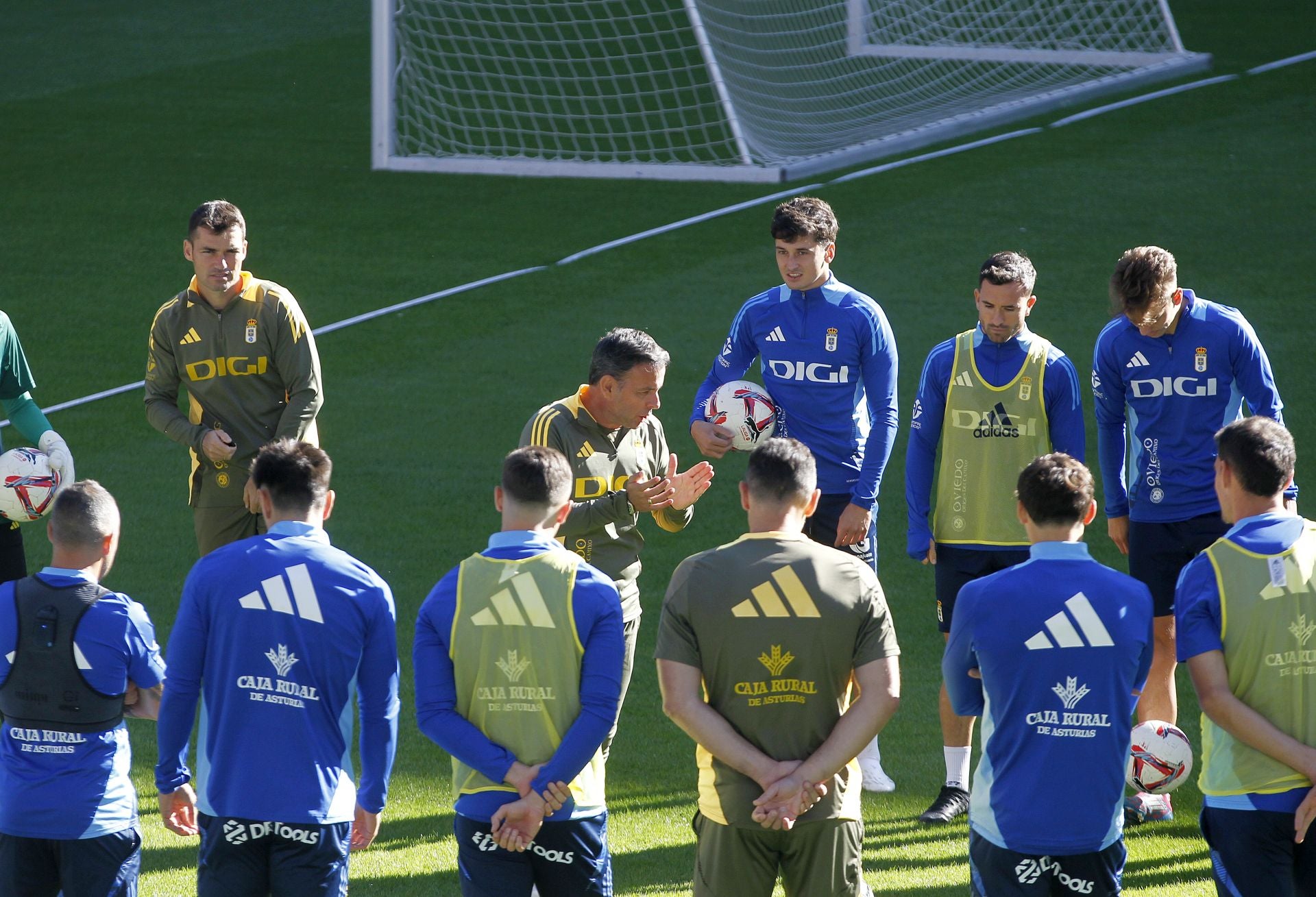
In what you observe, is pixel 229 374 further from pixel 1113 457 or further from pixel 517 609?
pixel 1113 457

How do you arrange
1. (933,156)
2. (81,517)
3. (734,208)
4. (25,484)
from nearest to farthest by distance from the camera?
(81,517), (25,484), (734,208), (933,156)

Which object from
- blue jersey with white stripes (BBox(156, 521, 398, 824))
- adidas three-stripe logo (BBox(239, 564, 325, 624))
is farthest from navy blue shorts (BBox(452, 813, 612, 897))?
adidas three-stripe logo (BBox(239, 564, 325, 624))

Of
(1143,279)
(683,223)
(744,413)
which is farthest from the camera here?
(683,223)

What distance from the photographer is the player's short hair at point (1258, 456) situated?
3.83m

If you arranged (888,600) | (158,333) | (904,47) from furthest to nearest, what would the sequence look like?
(904,47) < (888,600) < (158,333)

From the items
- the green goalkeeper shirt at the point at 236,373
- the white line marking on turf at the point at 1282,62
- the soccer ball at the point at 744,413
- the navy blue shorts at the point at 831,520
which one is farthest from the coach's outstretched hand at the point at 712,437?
the white line marking on turf at the point at 1282,62

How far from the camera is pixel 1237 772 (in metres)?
3.82

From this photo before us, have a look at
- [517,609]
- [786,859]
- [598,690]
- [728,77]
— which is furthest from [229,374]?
[728,77]

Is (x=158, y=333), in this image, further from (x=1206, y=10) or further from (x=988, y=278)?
(x=1206, y=10)

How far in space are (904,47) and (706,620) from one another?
15267mm

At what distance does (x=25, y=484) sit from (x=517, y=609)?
2.75m

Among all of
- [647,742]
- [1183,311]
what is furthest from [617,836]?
[1183,311]

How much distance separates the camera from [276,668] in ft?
12.1

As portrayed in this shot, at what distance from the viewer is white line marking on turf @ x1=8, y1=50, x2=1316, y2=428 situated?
36.7 ft
